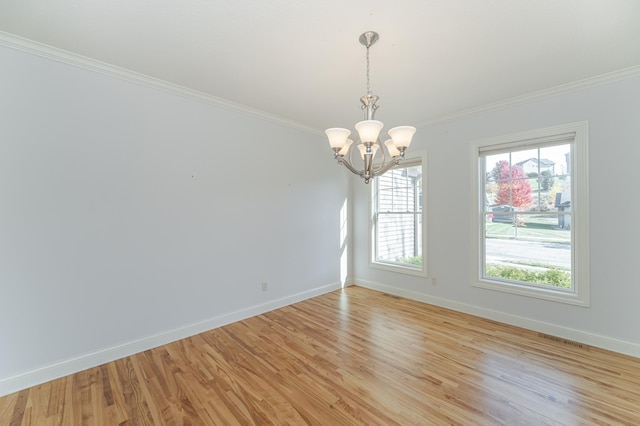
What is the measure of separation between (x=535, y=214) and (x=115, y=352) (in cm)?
467

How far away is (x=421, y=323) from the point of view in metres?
3.15

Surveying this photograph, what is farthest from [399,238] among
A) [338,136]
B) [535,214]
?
[338,136]

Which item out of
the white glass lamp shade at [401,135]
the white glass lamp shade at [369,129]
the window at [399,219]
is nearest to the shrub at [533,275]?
the window at [399,219]

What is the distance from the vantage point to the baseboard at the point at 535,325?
8.21ft

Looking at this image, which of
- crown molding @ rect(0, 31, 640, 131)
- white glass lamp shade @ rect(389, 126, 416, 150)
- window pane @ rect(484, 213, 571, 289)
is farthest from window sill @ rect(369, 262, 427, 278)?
white glass lamp shade @ rect(389, 126, 416, 150)

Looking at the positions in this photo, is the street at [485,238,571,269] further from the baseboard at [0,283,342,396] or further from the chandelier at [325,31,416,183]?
the baseboard at [0,283,342,396]

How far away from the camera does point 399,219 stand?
14.4ft

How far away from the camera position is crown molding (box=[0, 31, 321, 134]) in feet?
6.72

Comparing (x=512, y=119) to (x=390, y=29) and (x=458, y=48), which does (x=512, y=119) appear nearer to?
(x=458, y=48)

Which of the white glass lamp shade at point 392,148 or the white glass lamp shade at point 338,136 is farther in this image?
the white glass lamp shade at point 392,148

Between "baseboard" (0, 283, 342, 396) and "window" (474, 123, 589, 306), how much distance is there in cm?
303

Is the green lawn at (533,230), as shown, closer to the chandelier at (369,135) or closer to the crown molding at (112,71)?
the chandelier at (369,135)

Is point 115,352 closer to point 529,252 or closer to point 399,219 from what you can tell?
point 399,219

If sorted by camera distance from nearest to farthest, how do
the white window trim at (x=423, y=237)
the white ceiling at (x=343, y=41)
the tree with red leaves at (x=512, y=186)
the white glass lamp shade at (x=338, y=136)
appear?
the white ceiling at (x=343, y=41)
the white glass lamp shade at (x=338, y=136)
the tree with red leaves at (x=512, y=186)
the white window trim at (x=423, y=237)
